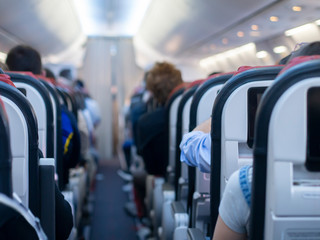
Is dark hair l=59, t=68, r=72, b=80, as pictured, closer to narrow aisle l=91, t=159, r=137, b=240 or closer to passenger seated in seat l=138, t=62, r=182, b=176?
narrow aisle l=91, t=159, r=137, b=240

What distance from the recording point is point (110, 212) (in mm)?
6559

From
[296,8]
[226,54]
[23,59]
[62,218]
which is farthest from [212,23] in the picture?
[62,218]

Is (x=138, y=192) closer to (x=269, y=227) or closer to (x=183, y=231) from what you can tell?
(x=183, y=231)

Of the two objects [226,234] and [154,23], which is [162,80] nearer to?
[226,234]

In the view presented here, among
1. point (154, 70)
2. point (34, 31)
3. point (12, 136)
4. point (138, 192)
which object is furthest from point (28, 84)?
point (34, 31)

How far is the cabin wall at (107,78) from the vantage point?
10.9 meters

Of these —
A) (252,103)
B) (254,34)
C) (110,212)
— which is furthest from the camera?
(110,212)

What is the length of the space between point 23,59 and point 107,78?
7.59 metres

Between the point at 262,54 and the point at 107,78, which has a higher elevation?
the point at 107,78

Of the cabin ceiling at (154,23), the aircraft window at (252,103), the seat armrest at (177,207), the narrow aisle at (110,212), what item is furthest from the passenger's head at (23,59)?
the narrow aisle at (110,212)

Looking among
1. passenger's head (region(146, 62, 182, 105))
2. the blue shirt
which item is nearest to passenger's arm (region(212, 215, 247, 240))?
the blue shirt

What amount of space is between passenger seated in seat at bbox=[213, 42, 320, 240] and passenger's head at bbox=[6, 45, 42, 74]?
7.31 ft

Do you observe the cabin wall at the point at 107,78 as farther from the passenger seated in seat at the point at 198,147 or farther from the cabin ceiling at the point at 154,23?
the passenger seated in seat at the point at 198,147

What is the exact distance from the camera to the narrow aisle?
5.54 meters
